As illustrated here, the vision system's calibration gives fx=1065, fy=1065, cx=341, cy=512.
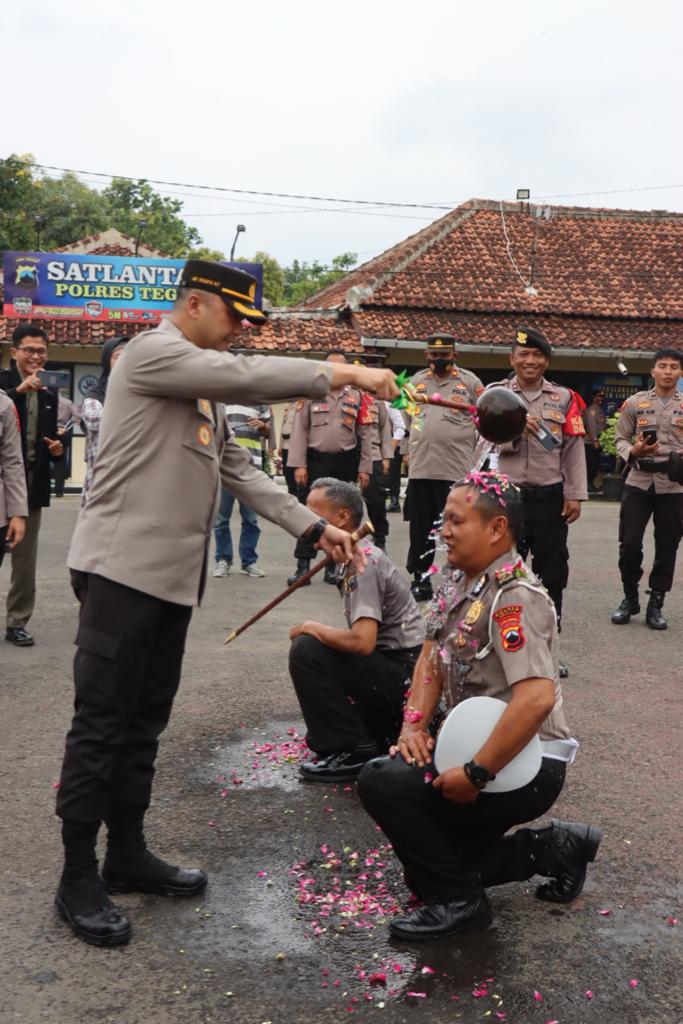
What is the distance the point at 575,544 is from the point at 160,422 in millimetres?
10485

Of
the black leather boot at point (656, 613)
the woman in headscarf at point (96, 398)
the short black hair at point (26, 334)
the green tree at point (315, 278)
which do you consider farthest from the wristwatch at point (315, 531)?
the green tree at point (315, 278)

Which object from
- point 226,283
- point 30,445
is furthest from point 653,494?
point 226,283

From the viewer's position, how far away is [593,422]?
2286 cm

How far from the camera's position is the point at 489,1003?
2.90 metres

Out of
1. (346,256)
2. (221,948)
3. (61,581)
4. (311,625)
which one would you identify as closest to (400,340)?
(61,581)

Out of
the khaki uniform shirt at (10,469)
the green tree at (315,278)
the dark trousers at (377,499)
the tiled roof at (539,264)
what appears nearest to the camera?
the khaki uniform shirt at (10,469)

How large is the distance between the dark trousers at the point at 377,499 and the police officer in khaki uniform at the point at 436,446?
3.04 feet

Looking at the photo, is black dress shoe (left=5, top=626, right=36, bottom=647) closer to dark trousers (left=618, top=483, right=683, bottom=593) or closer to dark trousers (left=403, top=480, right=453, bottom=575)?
dark trousers (left=403, top=480, right=453, bottom=575)

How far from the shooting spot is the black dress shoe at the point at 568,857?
344 centimetres

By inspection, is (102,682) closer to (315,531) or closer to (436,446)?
(315,531)

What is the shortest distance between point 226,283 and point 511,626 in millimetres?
1356

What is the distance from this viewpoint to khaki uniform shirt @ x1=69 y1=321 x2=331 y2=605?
308 cm

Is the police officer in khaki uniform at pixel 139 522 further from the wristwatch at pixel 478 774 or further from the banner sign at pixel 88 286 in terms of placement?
the banner sign at pixel 88 286

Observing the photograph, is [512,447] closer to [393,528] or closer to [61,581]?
[61,581]
